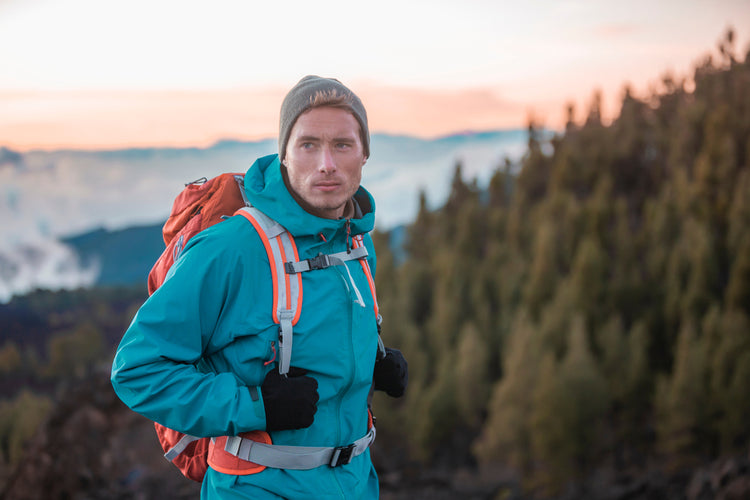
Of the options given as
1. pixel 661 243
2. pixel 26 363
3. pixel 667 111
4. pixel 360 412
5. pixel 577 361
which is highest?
pixel 667 111

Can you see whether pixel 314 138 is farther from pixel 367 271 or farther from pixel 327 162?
pixel 367 271

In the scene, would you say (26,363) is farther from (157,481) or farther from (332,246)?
(332,246)

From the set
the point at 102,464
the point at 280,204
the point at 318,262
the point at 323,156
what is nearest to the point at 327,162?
the point at 323,156

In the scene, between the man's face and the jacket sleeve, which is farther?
the man's face

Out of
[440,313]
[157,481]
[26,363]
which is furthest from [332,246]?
[26,363]

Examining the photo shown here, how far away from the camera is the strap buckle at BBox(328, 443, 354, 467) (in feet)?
5.80

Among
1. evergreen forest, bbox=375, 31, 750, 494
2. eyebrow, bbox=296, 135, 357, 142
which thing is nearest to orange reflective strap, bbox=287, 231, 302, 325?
eyebrow, bbox=296, 135, 357, 142

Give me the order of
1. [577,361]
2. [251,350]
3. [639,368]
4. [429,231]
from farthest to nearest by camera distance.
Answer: [429,231] → [639,368] → [577,361] → [251,350]

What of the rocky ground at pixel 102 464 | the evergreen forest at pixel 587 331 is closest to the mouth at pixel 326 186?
the rocky ground at pixel 102 464

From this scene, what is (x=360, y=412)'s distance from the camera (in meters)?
1.87

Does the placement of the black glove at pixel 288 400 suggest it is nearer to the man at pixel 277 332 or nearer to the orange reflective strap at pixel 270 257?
the man at pixel 277 332

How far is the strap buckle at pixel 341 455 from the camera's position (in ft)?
5.80

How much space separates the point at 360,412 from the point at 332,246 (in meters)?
0.49

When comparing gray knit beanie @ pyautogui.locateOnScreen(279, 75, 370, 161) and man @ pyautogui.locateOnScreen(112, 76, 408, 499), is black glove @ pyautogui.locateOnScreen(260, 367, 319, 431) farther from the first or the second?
gray knit beanie @ pyautogui.locateOnScreen(279, 75, 370, 161)
